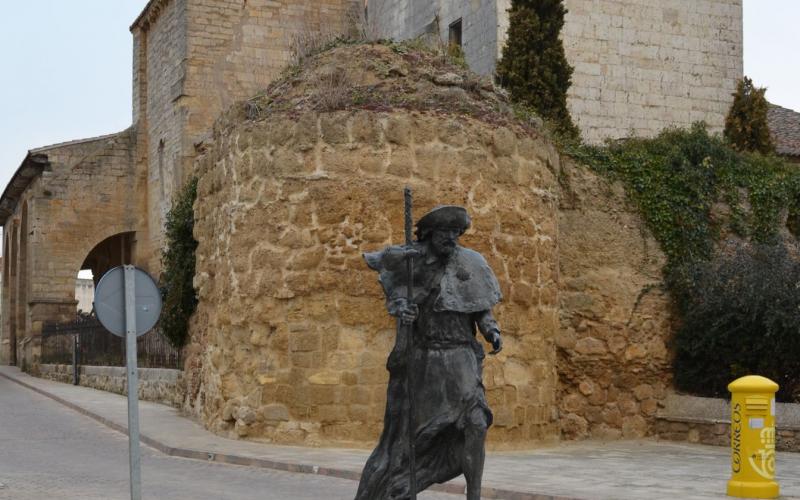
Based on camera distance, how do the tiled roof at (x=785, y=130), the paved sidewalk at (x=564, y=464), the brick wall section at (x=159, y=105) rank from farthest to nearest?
the brick wall section at (x=159, y=105) → the tiled roof at (x=785, y=130) → the paved sidewalk at (x=564, y=464)

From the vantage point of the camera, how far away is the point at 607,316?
16.7 meters

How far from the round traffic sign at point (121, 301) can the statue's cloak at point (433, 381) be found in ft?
7.36

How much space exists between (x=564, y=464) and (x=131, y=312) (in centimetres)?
554

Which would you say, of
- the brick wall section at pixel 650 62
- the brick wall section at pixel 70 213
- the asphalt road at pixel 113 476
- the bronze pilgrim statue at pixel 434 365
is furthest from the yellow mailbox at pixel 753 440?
the brick wall section at pixel 70 213

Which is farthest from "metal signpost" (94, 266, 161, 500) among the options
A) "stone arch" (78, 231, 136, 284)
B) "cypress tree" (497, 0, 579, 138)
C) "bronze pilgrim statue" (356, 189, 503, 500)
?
"stone arch" (78, 231, 136, 284)

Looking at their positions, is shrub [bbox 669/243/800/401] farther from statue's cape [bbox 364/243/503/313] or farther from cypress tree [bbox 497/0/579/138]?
statue's cape [bbox 364/243/503/313]

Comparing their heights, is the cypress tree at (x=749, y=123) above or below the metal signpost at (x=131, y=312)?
above

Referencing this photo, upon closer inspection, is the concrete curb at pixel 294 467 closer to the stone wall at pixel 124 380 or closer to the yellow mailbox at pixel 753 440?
the yellow mailbox at pixel 753 440

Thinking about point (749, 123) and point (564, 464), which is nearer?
point (564, 464)

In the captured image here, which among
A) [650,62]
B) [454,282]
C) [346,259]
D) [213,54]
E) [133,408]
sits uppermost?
[213,54]

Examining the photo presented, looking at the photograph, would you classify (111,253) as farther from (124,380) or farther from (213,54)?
(124,380)

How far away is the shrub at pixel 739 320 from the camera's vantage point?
15.6 meters

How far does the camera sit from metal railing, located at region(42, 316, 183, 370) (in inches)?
908

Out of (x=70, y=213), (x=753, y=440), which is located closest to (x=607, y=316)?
(x=753, y=440)
